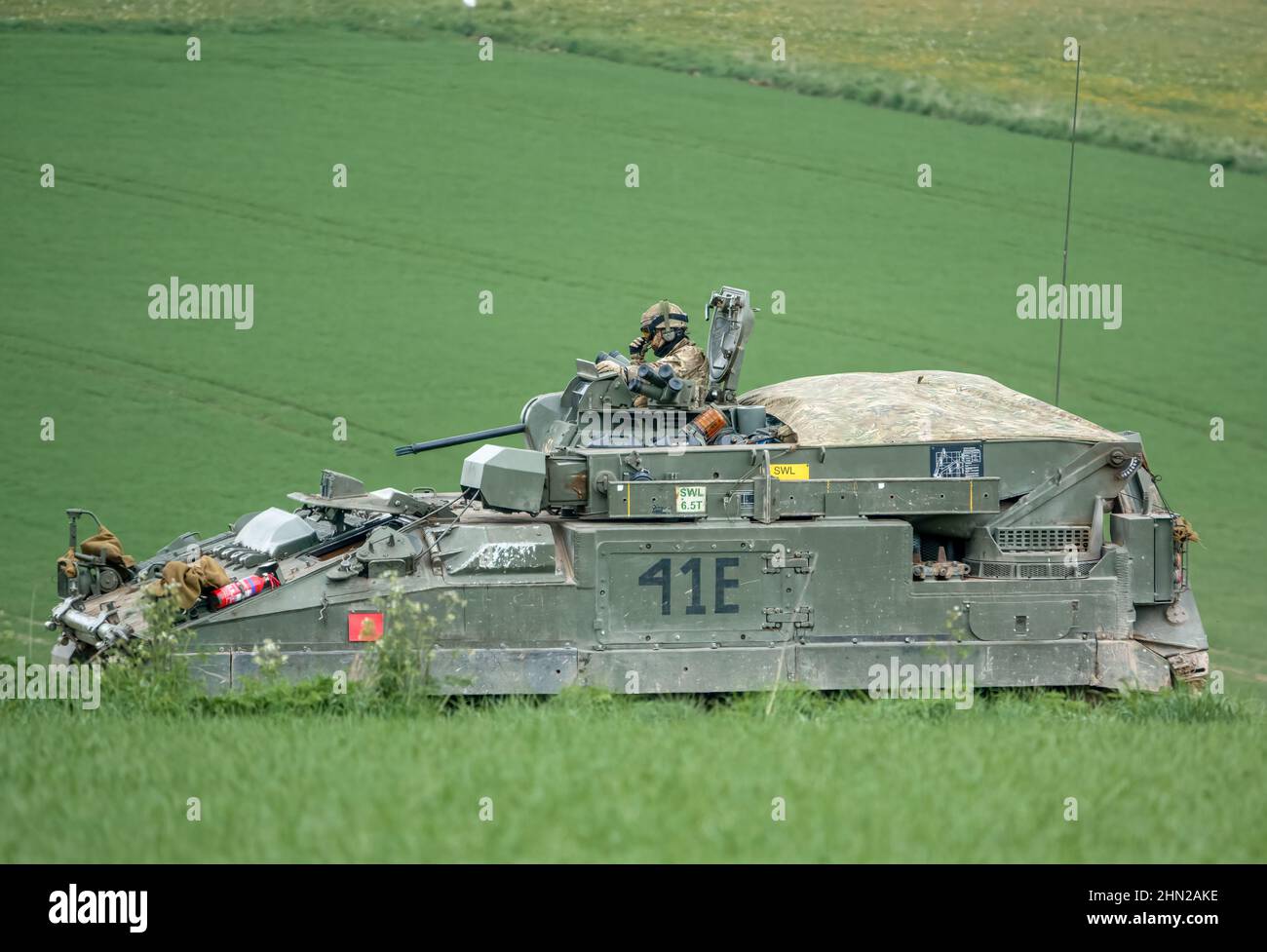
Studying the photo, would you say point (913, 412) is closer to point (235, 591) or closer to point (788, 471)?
point (788, 471)

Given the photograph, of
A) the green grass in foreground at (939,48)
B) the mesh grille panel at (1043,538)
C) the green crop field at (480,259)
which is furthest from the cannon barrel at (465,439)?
the green grass in foreground at (939,48)

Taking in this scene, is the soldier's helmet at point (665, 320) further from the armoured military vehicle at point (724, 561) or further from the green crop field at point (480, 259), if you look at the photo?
the green crop field at point (480, 259)

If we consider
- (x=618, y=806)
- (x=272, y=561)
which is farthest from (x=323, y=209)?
(x=618, y=806)

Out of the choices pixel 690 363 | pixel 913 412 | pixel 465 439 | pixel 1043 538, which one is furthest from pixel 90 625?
pixel 1043 538

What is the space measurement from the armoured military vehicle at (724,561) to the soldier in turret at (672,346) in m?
0.28

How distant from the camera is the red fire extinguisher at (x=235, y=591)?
12148 mm

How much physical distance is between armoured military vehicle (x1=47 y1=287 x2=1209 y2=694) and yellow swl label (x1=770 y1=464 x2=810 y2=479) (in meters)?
0.02

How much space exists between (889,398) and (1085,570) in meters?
2.05

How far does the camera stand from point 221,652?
1210 cm

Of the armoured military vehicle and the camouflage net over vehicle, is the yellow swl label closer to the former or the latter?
the armoured military vehicle

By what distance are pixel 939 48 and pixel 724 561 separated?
17962 mm

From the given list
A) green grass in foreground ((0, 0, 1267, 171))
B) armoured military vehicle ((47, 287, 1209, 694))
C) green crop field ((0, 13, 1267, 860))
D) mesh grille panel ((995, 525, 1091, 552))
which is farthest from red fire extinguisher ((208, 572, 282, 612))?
green grass in foreground ((0, 0, 1267, 171))

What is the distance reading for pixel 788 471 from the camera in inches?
510
